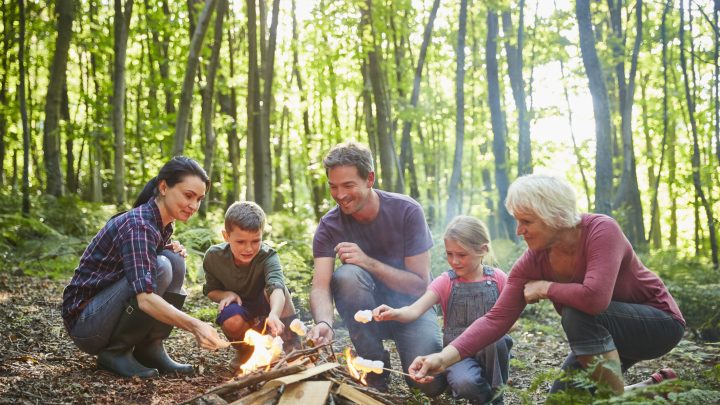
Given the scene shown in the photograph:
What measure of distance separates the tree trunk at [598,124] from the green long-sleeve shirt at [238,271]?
7407 millimetres

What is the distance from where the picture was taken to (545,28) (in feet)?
49.4

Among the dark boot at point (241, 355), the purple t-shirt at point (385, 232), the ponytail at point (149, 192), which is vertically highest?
the ponytail at point (149, 192)

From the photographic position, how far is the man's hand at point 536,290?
134 inches

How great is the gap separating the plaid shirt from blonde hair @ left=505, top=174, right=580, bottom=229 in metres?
2.30

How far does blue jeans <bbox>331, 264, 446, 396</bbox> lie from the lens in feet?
13.5

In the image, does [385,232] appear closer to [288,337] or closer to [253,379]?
[288,337]

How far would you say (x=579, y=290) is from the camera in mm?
3219

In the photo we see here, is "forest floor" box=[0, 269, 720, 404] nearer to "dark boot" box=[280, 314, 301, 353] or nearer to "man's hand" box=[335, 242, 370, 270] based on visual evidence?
"dark boot" box=[280, 314, 301, 353]

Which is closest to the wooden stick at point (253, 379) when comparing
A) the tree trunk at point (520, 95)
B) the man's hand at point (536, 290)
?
the man's hand at point (536, 290)

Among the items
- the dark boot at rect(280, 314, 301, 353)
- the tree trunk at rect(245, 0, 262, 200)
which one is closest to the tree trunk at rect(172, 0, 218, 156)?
the tree trunk at rect(245, 0, 262, 200)

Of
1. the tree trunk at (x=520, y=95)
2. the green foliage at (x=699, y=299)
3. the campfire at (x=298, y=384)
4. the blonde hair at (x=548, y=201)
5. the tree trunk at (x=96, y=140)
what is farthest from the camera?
the tree trunk at (x=520, y=95)

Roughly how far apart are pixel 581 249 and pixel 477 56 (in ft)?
62.0

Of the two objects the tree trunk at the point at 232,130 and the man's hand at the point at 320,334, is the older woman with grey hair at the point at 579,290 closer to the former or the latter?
the man's hand at the point at 320,334

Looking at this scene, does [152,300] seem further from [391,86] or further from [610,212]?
[391,86]
